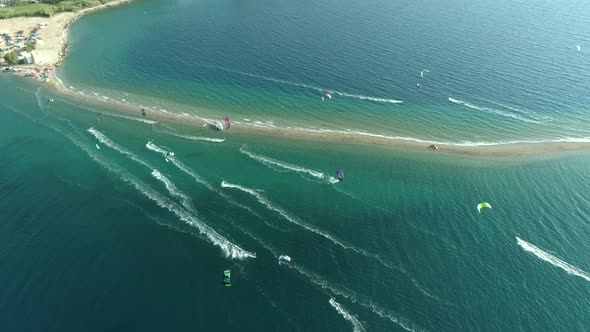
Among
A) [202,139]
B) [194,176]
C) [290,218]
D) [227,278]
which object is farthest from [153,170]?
[227,278]

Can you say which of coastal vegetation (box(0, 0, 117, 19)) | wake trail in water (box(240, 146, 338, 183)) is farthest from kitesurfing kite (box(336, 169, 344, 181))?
coastal vegetation (box(0, 0, 117, 19))

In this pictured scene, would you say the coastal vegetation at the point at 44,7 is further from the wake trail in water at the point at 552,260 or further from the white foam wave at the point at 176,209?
the wake trail in water at the point at 552,260

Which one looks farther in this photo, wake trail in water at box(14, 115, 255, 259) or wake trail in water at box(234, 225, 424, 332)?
wake trail in water at box(14, 115, 255, 259)

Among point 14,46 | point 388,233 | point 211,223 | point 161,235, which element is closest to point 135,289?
point 161,235

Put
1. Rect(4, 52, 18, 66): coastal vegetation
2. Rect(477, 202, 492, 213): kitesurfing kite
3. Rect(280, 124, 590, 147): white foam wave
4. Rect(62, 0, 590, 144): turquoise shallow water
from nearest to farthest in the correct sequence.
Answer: Rect(477, 202, 492, 213): kitesurfing kite < Rect(280, 124, 590, 147): white foam wave < Rect(62, 0, 590, 144): turquoise shallow water < Rect(4, 52, 18, 66): coastal vegetation

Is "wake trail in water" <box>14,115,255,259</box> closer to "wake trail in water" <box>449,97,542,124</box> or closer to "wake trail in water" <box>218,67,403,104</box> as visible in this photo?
"wake trail in water" <box>218,67,403,104</box>

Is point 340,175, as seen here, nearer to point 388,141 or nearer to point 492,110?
point 388,141
